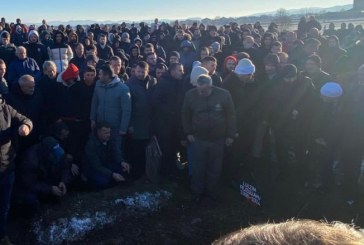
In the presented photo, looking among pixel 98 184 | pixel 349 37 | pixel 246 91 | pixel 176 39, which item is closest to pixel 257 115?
pixel 246 91

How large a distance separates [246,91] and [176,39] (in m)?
7.97

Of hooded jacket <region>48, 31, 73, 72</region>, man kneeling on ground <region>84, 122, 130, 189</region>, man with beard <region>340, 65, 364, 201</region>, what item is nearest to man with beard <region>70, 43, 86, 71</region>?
hooded jacket <region>48, 31, 73, 72</region>

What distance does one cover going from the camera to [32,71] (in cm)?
829

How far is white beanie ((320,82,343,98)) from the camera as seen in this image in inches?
245

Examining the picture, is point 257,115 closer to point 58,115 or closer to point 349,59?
point 58,115

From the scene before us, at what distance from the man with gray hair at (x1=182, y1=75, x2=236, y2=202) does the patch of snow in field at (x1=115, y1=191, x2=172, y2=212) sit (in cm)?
53

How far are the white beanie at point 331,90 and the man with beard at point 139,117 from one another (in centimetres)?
269

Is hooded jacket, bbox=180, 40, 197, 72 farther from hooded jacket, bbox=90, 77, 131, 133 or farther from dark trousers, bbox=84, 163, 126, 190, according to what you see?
dark trousers, bbox=84, 163, 126, 190

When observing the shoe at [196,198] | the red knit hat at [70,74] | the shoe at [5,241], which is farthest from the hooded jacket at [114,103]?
the shoe at [5,241]

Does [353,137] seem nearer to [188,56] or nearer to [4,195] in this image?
[4,195]

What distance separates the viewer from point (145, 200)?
5863mm

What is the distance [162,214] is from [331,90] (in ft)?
10.2

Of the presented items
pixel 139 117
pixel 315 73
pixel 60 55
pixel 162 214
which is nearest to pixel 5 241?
pixel 162 214

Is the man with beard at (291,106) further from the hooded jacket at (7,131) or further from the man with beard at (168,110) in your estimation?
the hooded jacket at (7,131)
